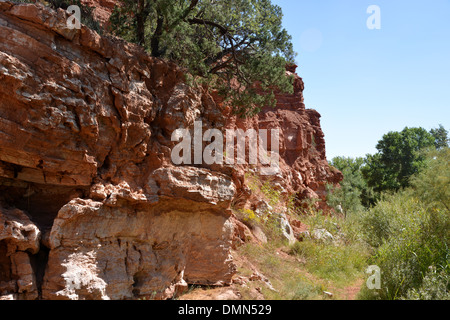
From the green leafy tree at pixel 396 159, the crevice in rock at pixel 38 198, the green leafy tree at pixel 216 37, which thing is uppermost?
the green leafy tree at pixel 216 37

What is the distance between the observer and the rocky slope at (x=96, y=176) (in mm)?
5195

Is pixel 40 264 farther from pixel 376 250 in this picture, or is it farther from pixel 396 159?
pixel 396 159

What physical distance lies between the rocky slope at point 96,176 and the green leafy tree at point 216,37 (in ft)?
4.03

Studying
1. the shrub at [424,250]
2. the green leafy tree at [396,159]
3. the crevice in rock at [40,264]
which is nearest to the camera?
the crevice in rock at [40,264]

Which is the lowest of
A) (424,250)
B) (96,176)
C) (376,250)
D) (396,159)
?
(376,250)

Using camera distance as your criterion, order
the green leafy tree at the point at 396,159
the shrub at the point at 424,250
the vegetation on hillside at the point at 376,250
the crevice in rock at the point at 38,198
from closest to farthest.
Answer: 1. the crevice in rock at the point at 38,198
2. the shrub at the point at 424,250
3. the vegetation on hillside at the point at 376,250
4. the green leafy tree at the point at 396,159

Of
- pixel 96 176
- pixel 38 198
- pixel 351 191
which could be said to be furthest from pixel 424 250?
pixel 351 191

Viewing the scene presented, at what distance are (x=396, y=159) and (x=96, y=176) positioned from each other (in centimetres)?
3245

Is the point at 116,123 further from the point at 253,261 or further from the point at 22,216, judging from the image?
the point at 253,261

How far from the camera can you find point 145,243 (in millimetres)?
6855

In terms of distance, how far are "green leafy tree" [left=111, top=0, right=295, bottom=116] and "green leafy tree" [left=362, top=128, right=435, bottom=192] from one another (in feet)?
80.7

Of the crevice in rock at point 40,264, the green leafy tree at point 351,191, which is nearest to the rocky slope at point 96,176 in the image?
the crevice in rock at point 40,264

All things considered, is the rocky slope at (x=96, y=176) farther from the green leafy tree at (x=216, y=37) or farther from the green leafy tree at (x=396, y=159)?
the green leafy tree at (x=396, y=159)

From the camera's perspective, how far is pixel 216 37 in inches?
406
